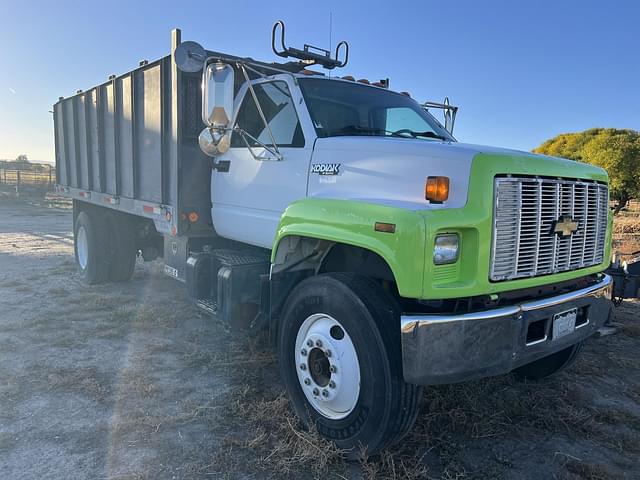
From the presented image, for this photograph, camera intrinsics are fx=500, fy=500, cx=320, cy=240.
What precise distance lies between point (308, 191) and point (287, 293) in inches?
30.7

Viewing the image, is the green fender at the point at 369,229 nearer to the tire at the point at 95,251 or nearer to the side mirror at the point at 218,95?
the side mirror at the point at 218,95

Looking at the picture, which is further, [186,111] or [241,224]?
[186,111]

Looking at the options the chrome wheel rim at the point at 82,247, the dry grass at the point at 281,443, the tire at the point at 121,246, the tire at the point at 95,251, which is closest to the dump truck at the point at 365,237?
the dry grass at the point at 281,443

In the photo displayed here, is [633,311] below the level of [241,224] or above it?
below

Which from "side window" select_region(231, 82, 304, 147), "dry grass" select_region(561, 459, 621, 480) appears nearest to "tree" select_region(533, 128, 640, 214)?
"side window" select_region(231, 82, 304, 147)

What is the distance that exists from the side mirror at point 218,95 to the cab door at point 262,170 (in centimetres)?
54

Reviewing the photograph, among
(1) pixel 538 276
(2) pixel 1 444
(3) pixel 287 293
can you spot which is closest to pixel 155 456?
(2) pixel 1 444

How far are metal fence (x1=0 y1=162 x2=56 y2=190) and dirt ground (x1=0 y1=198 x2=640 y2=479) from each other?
25974 millimetres

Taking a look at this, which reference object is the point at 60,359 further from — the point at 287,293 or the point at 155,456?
the point at 287,293

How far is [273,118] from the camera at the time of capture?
427cm

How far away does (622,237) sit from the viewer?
14078mm

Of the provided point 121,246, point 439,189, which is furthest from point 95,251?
point 439,189

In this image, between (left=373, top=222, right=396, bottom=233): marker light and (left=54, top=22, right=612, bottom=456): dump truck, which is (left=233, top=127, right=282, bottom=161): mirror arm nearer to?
(left=54, top=22, right=612, bottom=456): dump truck

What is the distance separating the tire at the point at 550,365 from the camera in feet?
13.4
